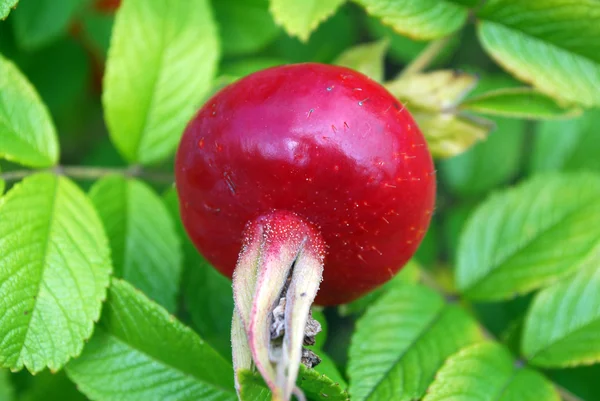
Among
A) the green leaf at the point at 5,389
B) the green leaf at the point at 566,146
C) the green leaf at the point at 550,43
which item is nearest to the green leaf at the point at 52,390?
the green leaf at the point at 5,389

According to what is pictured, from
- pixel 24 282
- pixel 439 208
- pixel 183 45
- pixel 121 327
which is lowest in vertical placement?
pixel 439 208

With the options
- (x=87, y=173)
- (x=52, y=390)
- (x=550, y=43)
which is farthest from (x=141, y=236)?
(x=550, y=43)

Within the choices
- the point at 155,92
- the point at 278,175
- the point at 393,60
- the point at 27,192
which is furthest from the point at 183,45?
the point at 393,60

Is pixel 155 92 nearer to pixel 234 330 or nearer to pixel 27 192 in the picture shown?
pixel 27 192

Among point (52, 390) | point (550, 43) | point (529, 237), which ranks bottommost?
point (52, 390)

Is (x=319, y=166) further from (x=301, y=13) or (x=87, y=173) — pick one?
(x=87, y=173)
